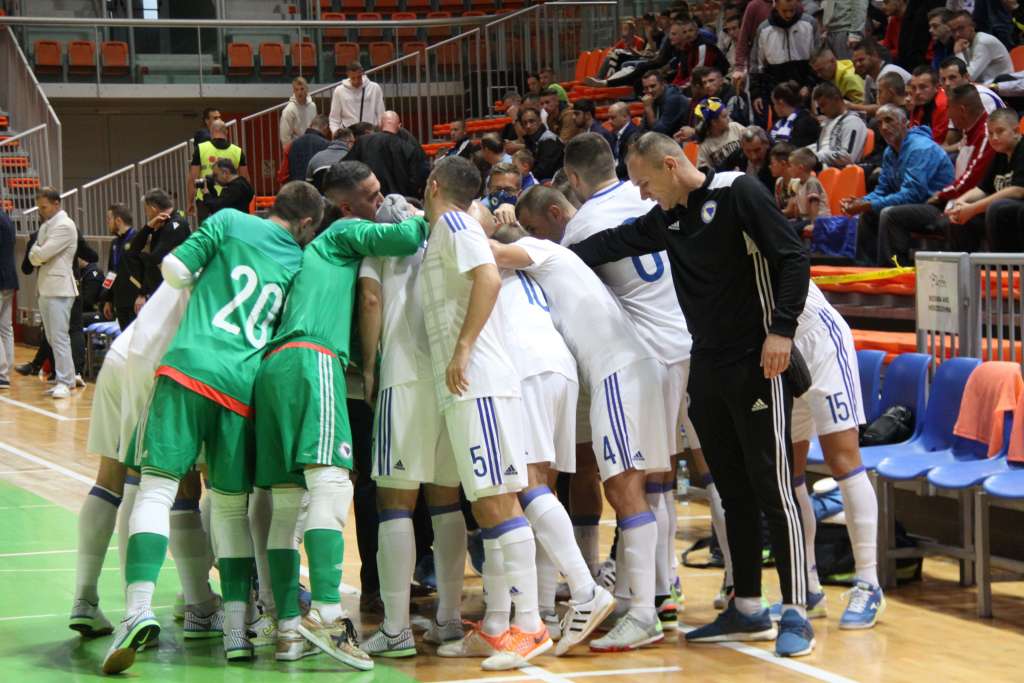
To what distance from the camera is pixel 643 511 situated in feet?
17.8

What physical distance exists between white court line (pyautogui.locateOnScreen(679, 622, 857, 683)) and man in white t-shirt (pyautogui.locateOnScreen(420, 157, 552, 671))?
2.40ft

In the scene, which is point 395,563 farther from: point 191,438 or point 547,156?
point 547,156

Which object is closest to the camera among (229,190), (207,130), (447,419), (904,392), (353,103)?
(447,419)

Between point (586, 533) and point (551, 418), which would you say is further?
point (586, 533)

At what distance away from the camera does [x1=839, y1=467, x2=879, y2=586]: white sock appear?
5.72 m

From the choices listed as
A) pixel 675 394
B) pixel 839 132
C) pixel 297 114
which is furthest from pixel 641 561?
pixel 297 114

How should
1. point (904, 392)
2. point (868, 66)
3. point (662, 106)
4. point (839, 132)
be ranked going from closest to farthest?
point (904, 392)
point (839, 132)
point (868, 66)
point (662, 106)

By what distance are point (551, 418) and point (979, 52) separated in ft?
22.8

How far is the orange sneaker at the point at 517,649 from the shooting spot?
199 inches

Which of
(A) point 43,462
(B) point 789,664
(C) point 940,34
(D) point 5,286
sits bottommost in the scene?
(A) point 43,462

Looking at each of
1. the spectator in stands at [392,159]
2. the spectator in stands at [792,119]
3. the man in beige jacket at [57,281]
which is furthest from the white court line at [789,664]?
the man in beige jacket at [57,281]

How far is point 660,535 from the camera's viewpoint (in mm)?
5746

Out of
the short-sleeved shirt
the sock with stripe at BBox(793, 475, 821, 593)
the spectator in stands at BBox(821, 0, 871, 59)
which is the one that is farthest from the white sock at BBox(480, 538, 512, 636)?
the spectator in stands at BBox(821, 0, 871, 59)

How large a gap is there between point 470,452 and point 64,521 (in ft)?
13.3
